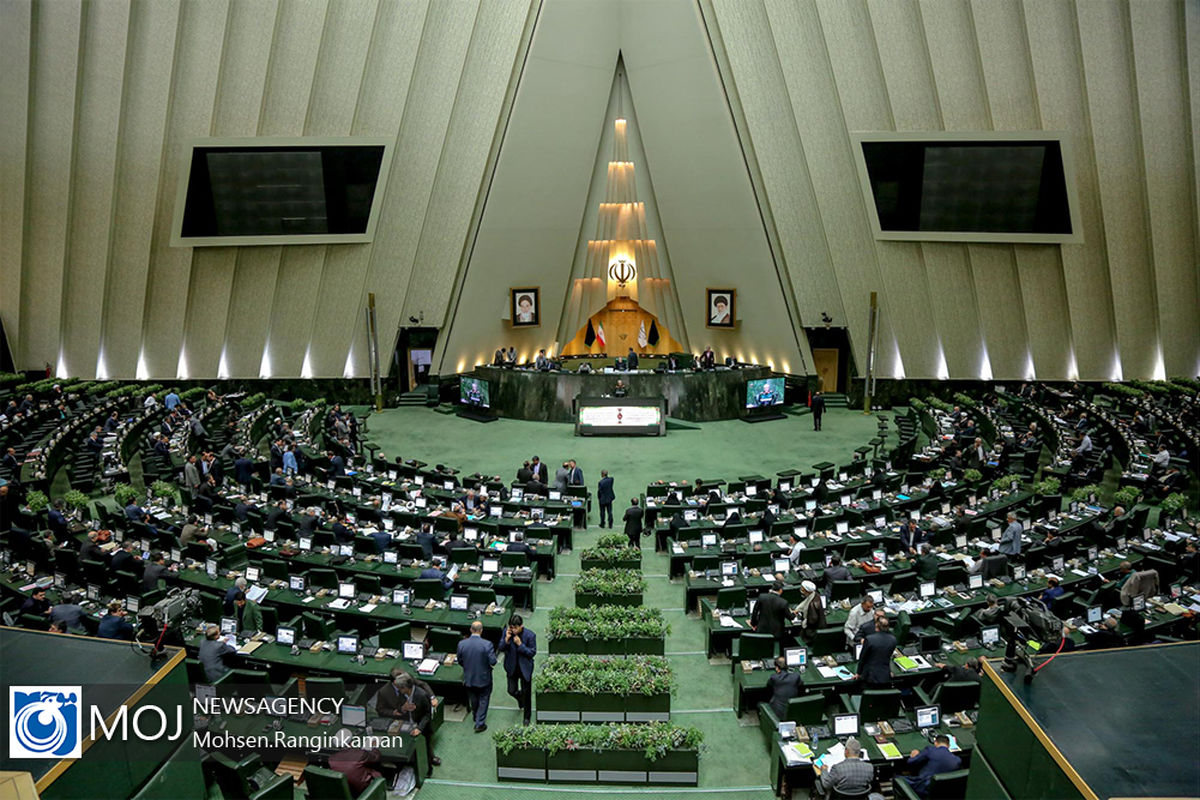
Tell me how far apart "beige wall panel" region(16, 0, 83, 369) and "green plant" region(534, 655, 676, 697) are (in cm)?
2719

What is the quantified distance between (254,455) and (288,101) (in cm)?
1406

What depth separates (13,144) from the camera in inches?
1000

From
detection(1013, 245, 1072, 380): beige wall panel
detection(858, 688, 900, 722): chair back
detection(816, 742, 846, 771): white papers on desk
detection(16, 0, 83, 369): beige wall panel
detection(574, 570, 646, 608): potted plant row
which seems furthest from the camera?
detection(1013, 245, 1072, 380): beige wall panel

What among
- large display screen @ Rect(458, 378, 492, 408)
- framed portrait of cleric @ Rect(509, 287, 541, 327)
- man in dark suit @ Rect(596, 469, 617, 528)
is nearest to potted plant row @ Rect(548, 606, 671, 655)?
man in dark suit @ Rect(596, 469, 617, 528)

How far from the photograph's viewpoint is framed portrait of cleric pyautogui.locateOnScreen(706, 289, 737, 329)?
1232 inches

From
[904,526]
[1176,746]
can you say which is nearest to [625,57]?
[904,526]

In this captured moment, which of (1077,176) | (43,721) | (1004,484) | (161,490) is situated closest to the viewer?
(43,721)

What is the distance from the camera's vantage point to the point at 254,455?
1883 centimetres

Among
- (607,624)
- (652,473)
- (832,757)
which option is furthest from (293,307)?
(832,757)

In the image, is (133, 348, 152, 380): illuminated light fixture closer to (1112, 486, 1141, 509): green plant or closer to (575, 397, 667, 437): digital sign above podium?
(575, 397, 667, 437): digital sign above podium

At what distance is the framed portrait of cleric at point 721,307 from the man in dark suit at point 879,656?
23.8 meters

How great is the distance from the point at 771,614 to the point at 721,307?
23.1m

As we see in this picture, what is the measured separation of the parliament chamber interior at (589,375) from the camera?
818 cm

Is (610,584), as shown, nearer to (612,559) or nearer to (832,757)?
(612,559)
